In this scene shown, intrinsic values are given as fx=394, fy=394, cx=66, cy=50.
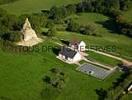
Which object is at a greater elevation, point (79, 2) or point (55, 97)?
point (79, 2)

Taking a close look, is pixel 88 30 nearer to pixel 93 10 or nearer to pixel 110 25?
pixel 110 25

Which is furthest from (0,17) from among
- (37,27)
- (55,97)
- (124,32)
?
(55,97)

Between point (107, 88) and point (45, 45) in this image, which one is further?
point (45, 45)

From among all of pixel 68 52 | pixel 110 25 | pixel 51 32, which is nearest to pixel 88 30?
pixel 51 32

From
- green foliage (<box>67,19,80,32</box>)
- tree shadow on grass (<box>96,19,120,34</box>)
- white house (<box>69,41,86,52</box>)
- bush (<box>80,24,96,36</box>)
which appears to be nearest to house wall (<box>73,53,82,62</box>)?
white house (<box>69,41,86,52</box>)

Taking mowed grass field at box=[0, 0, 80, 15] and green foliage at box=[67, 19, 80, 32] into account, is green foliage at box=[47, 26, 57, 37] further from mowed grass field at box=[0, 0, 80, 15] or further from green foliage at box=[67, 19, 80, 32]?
mowed grass field at box=[0, 0, 80, 15]

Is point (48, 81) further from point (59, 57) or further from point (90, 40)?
point (90, 40)

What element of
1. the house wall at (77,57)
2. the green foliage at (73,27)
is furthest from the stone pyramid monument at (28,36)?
the green foliage at (73,27)

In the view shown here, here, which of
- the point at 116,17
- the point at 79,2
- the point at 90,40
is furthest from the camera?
the point at 79,2
